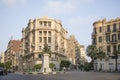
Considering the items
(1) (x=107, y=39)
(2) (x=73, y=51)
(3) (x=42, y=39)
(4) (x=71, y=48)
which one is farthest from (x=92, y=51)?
(2) (x=73, y=51)

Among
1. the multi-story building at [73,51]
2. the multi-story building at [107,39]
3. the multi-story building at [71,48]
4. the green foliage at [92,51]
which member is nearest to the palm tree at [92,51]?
the green foliage at [92,51]

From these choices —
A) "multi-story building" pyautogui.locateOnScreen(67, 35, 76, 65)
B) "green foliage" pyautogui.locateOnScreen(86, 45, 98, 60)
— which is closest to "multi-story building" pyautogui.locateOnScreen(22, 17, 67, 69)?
"green foliage" pyautogui.locateOnScreen(86, 45, 98, 60)

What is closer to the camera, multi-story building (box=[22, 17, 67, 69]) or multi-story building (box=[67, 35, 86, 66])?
multi-story building (box=[22, 17, 67, 69])

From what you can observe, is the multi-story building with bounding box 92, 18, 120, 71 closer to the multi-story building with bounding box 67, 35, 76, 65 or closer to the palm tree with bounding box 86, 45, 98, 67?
the palm tree with bounding box 86, 45, 98, 67

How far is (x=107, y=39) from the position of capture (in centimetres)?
8725

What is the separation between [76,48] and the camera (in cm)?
17200

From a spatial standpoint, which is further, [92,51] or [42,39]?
[42,39]

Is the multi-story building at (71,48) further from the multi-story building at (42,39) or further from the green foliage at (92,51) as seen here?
the green foliage at (92,51)

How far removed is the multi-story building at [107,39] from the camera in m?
83.9

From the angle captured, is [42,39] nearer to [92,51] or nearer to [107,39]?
[92,51]

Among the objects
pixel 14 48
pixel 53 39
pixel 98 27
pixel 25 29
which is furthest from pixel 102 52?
pixel 14 48

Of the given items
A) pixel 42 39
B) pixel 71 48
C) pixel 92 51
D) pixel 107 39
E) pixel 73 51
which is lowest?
pixel 92 51

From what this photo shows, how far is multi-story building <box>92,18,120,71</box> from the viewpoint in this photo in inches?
3305

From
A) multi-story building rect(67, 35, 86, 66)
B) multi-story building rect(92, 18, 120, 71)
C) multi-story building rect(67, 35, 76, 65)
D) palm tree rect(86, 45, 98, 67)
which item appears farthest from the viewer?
multi-story building rect(67, 35, 76, 65)
